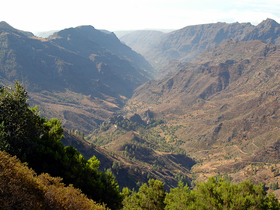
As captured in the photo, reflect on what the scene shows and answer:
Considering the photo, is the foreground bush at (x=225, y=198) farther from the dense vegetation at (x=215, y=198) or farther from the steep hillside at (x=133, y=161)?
the steep hillside at (x=133, y=161)

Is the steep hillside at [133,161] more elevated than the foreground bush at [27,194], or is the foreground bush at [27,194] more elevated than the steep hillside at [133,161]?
the foreground bush at [27,194]

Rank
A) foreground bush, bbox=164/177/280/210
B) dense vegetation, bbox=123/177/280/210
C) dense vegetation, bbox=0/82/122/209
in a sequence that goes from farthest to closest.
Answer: dense vegetation, bbox=0/82/122/209 < dense vegetation, bbox=123/177/280/210 < foreground bush, bbox=164/177/280/210

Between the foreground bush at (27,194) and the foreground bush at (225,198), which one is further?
the foreground bush at (225,198)

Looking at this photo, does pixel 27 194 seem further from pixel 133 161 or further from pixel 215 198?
pixel 133 161

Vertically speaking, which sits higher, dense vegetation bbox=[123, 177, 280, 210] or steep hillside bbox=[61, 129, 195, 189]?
dense vegetation bbox=[123, 177, 280, 210]

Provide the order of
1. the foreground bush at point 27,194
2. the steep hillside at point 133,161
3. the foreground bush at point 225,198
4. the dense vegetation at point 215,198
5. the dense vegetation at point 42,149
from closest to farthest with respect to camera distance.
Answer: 1. the foreground bush at point 27,194
2. the foreground bush at point 225,198
3. the dense vegetation at point 215,198
4. the dense vegetation at point 42,149
5. the steep hillside at point 133,161

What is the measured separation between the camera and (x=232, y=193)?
23.0 meters

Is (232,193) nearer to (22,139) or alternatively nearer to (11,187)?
(11,187)

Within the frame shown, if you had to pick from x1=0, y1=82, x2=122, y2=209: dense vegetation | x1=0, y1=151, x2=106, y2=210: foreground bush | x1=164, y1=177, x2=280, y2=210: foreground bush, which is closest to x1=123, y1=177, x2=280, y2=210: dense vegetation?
x1=164, y1=177, x2=280, y2=210: foreground bush

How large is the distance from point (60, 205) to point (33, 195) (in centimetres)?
240

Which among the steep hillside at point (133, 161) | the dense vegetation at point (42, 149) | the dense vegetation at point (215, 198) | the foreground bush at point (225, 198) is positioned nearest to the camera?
the foreground bush at point (225, 198)

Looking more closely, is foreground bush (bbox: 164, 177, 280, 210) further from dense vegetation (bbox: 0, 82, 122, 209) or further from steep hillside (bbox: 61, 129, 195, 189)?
steep hillside (bbox: 61, 129, 195, 189)

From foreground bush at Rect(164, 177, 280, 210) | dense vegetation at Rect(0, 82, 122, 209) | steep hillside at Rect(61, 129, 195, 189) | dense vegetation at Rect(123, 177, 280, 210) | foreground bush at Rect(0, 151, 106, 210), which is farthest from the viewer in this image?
steep hillside at Rect(61, 129, 195, 189)

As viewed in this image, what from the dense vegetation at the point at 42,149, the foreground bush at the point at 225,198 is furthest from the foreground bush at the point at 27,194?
the foreground bush at the point at 225,198
